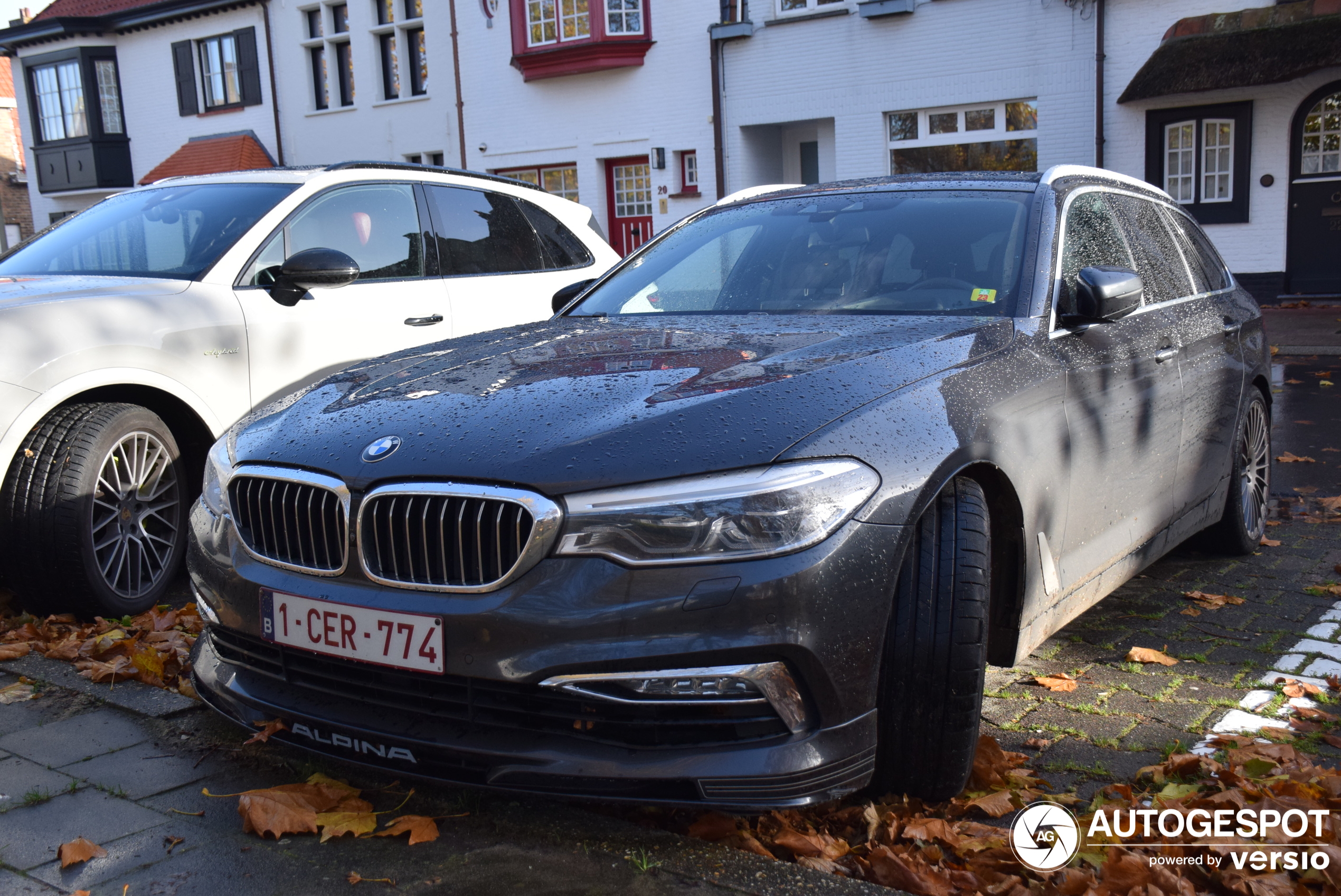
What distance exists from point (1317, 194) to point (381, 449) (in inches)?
666

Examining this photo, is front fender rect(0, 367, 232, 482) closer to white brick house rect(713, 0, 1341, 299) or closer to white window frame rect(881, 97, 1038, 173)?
white brick house rect(713, 0, 1341, 299)

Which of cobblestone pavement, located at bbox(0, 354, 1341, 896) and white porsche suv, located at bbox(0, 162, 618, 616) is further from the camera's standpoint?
white porsche suv, located at bbox(0, 162, 618, 616)

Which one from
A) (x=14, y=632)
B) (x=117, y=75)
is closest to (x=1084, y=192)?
(x=14, y=632)

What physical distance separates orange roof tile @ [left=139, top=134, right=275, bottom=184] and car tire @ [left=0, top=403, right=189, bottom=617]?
2292cm

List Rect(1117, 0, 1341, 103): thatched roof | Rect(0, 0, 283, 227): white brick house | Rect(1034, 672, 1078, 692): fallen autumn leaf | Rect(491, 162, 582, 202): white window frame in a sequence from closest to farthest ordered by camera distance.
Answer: Rect(1034, 672, 1078, 692): fallen autumn leaf → Rect(1117, 0, 1341, 103): thatched roof → Rect(491, 162, 582, 202): white window frame → Rect(0, 0, 283, 227): white brick house

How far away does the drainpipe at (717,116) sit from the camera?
803 inches

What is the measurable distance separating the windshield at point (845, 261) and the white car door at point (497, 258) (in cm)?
159

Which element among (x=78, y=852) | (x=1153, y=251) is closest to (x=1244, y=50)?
(x=1153, y=251)

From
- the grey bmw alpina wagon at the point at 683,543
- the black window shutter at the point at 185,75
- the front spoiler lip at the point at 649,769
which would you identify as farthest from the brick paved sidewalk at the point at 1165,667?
the black window shutter at the point at 185,75

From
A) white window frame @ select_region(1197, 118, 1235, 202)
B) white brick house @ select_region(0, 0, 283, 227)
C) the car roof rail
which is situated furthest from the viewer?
white brick house @ select_region(0, 0, 283, 227)

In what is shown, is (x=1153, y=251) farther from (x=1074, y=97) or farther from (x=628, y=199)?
(x=628, y=199)

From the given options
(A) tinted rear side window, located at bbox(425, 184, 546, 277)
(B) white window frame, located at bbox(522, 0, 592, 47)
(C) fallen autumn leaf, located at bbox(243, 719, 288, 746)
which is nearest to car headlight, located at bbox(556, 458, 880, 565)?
(C) fallen autumn leaf, located at bbox(243, 719, 288, 746)

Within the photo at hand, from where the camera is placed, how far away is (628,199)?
883 inches

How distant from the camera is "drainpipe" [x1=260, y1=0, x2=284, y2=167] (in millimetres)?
26375
